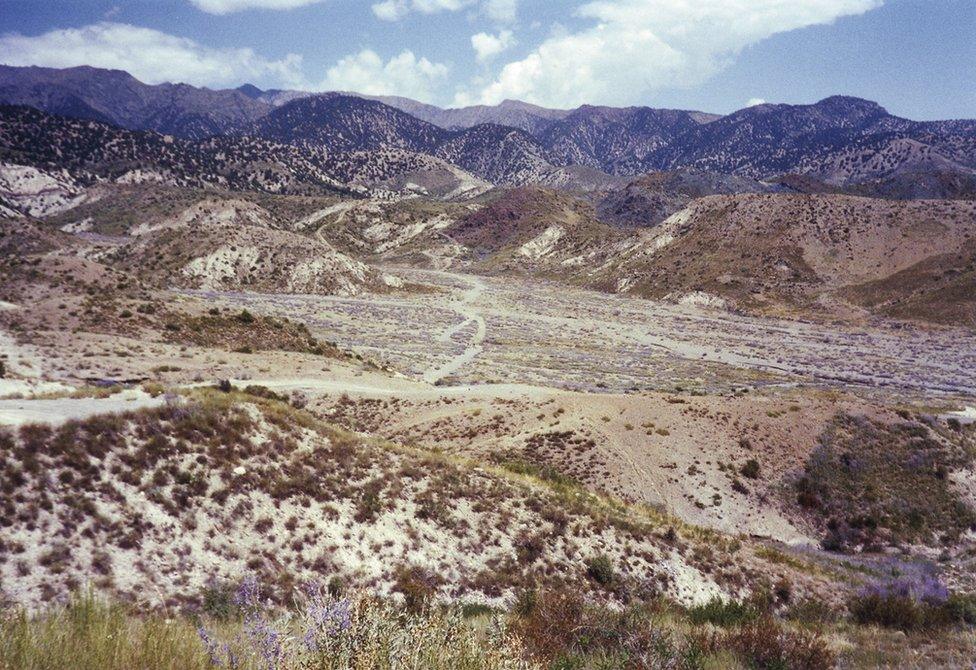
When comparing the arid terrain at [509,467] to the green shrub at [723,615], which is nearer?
the arid terrain at [509,467]

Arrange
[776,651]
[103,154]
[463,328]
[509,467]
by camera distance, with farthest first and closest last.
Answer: [103,154]
[463,328]
[509,467]
[776,651]

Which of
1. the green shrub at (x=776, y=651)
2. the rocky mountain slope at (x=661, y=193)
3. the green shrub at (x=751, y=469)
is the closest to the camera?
the green shrub at (x=776, y=651)

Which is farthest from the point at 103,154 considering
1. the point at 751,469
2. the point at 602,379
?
the point at 751,469

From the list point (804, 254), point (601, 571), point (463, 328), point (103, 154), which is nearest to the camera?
point (601, 571)

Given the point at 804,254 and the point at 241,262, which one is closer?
the point at 241,262

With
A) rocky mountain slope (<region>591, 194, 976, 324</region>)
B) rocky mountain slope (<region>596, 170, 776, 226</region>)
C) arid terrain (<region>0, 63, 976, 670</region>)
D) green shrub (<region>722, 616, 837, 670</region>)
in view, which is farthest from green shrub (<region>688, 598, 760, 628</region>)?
rocky mountain slope (<region>596, 170, 776, 226</region>)

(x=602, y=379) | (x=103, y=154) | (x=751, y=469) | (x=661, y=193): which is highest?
(x=661, y=193)

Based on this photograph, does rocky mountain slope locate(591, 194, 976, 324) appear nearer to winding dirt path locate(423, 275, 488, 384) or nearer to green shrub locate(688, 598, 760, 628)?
winding dirt path locate(423, 275, 488, 384)

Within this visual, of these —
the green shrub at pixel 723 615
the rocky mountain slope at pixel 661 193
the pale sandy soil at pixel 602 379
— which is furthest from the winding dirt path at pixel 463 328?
the rocky mountain slope at pixel 661 193

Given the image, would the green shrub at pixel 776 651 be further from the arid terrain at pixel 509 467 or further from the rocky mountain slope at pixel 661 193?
the rocky mountain slope at pixel 661 193

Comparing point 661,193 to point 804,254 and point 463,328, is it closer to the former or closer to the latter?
point 804,254

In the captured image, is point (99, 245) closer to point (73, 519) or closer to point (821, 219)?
point (73, 519)

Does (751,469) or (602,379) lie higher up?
(751,469)
